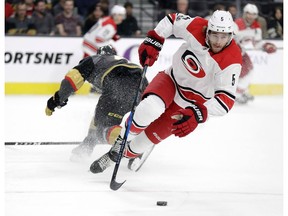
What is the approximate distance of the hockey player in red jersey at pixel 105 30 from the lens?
1022 cm

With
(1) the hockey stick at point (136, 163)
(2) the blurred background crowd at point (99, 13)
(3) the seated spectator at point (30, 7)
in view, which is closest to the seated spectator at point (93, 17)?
(2) the blurred background crowd at point (99, 13)

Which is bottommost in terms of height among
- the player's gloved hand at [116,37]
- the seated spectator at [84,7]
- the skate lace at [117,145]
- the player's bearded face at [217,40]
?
the player's gloved hand at [116,37]

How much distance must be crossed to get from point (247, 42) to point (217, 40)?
203 inches

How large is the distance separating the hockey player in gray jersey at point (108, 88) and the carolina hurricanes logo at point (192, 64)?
639 mm

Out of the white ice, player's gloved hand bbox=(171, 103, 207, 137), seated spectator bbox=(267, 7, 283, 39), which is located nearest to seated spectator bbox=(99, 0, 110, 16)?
seated spectator bbox=(267, 7, 283, 39)

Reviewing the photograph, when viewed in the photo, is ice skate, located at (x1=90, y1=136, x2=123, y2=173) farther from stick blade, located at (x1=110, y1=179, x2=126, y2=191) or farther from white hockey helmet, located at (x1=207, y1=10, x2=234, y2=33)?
white hockey helmet, located at (x1=207, y1=10, x2=234, y2=33)

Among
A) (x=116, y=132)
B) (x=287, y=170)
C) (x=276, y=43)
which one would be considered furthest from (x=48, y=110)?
(x=276, y=43)

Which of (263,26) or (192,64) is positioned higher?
(192,64)

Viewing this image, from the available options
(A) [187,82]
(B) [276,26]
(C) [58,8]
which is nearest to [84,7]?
(C) [58,8]

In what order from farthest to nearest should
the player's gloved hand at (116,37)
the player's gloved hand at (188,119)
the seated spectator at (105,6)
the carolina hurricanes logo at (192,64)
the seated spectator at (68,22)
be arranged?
the seated spectator at (105,6)
the seated spectator at (68,22)
the player's gloved hand at (116,37)
the carolina hurricanes logo at (192,64)
the player's gloved hand at (188,119)

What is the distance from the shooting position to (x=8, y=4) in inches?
411

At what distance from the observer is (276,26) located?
1120cm

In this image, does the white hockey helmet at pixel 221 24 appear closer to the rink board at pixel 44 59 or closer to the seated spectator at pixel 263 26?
the rink board at pixel 44 59

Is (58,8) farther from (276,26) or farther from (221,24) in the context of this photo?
(221,24)
